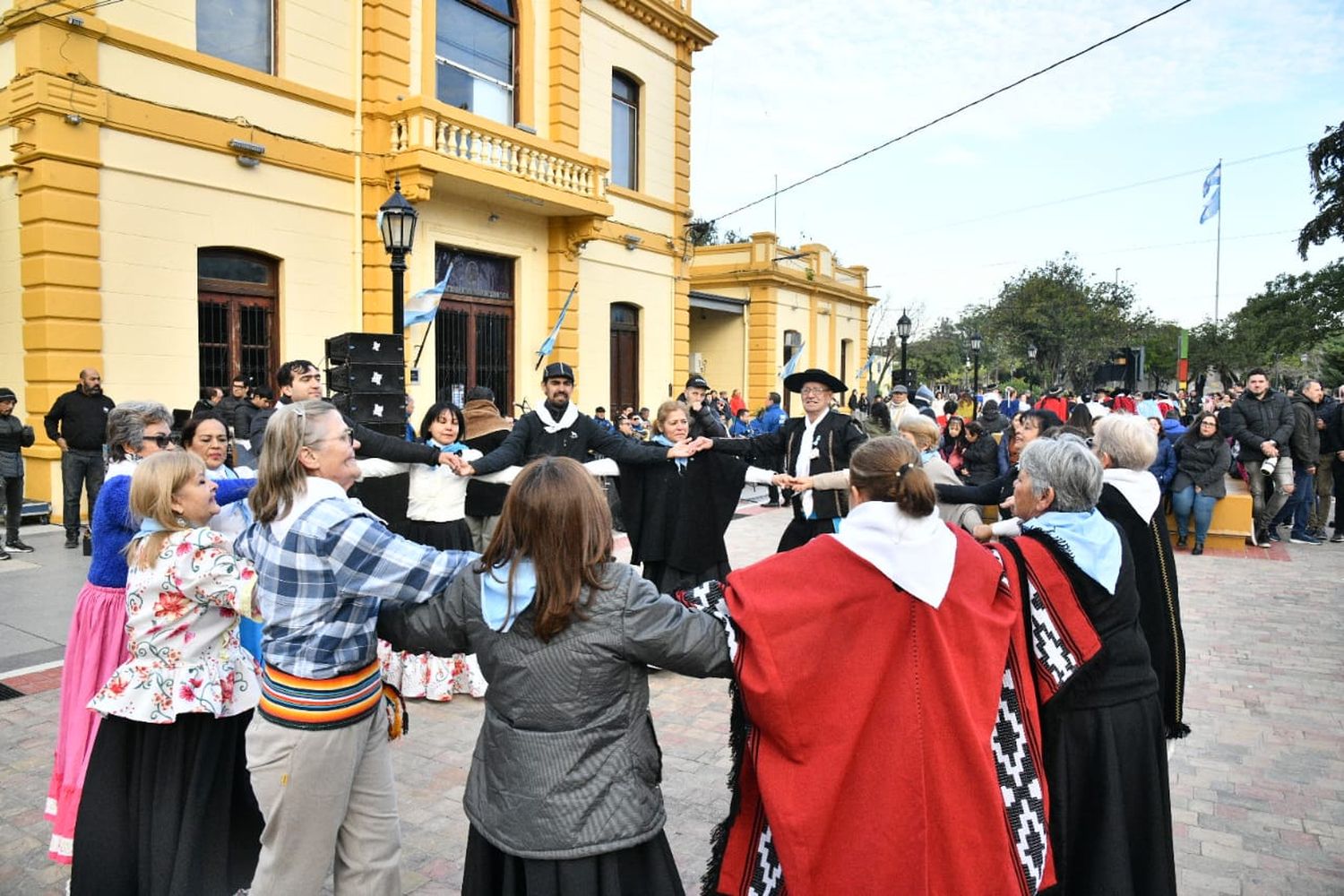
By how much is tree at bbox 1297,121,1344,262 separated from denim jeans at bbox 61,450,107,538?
1319 inches

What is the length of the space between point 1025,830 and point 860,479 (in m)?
1.10

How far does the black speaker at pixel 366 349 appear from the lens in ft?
21.8

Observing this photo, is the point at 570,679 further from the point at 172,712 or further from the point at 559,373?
the point at 559,373

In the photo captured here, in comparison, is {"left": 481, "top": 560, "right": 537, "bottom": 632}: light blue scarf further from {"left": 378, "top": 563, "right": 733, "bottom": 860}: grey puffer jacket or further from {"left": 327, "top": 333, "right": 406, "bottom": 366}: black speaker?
{"left": 327, "top": 333, "right": 406, "bottom": 366}: black speaker

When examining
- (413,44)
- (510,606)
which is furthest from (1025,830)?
(413,44)

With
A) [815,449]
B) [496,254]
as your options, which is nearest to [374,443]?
[815,449]

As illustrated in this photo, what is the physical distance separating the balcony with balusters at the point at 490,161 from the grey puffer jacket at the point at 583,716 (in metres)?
12.2

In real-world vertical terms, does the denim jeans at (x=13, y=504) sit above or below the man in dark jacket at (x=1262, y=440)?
below

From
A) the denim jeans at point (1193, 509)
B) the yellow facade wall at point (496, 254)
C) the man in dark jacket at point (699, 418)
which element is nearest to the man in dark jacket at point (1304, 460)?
the denim jeans at point (1193, 509)

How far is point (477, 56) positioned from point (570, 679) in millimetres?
15390

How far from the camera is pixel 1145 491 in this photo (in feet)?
11.9

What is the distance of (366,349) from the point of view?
22.2 feet

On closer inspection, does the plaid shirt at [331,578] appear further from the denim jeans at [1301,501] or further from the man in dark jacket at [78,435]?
the denim jeans at [1301,501]

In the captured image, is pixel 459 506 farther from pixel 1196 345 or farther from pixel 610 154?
pixel 1196 345
